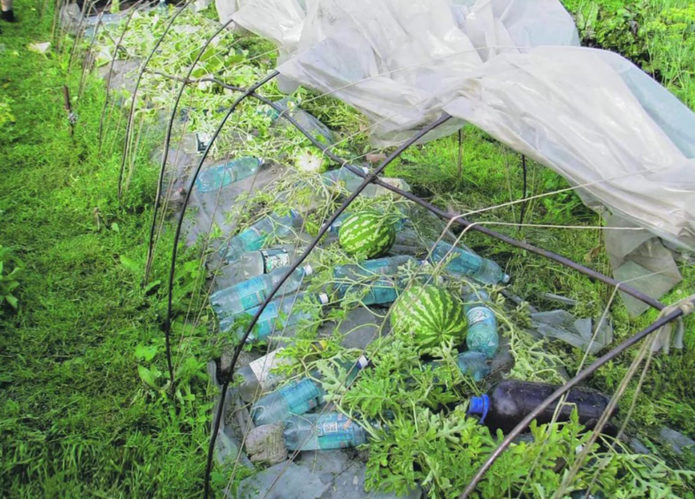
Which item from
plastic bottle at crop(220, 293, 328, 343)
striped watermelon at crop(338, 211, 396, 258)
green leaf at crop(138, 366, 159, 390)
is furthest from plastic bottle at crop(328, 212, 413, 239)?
green leaf at crop(138, 366, 159, 390)

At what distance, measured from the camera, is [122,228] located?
4.28 metres

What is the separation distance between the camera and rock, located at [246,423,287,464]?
2564mm

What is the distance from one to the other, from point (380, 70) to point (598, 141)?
4.71ft

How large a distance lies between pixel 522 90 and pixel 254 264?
2101 millimetres

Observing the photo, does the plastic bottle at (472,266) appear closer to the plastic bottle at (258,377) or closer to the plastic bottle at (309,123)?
the plastic bottle at (258,377)

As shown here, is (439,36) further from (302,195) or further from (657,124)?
(302,195)

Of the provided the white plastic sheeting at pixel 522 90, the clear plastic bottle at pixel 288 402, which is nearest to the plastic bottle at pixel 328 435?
the clear plastic bottle at pixel 288 402

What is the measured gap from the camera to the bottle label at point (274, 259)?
3.62 meters

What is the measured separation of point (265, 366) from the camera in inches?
117

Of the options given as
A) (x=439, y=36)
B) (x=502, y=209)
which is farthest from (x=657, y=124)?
(x=502, y=209)

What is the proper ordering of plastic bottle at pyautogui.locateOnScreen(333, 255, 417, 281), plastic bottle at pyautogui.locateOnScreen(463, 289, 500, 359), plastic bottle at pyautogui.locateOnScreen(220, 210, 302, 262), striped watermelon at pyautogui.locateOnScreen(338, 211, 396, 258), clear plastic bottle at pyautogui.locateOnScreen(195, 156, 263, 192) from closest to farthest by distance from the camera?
plastic bottle at pyautogui.locateOnScreen(463, 289, 500, 359) < plastic bottle at pyautogui.locateOnScreen(333, 255, 417, 281) < striped watermelon at pyautogui.locateOnScreen(338, 211, 396, 258) < plastic bottle at pyautogui.locateOnScreen(220, 210, 302, 262) < clear plastic bottle at pyautogui.locateOnScreen(195, 156, 263, 192)

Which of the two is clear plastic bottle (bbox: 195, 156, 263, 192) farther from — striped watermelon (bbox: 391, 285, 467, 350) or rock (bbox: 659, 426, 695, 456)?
rock (bbox: 659, 426, 695, 456)

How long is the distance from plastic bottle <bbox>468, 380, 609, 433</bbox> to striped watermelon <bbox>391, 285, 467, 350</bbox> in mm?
430

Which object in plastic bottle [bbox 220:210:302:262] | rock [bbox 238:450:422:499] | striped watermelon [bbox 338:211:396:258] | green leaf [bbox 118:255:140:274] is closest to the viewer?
rock [bbox 238:450:422:499]
